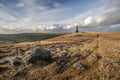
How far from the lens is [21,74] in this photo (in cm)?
2369

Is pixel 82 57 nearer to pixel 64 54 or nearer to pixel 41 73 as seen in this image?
pixel 64 54

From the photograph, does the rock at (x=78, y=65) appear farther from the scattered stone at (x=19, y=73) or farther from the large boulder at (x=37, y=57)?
the scattered stone at (x=19, y=73)

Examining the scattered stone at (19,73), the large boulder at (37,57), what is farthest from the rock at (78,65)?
the scattered stone at (19,73)

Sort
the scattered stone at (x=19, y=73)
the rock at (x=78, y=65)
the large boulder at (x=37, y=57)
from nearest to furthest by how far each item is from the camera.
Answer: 1. the scattered stone at (x=19, y=73)
2. the rock at (x=78, y=65)
3. the large boulder at (x=37, y=57)

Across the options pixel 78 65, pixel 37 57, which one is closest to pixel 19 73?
pixel 37 57

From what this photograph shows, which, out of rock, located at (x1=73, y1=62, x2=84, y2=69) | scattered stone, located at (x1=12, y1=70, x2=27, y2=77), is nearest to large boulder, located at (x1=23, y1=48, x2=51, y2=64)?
scattered stone, located at (x1=12, y1=70, x2=27, y2=77)

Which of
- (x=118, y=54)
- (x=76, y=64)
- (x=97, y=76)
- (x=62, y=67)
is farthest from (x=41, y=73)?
(x=118, y=54)

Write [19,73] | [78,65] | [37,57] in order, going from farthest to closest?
[37,57]
[78,65]
[19,73]

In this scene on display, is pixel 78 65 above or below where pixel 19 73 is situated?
above

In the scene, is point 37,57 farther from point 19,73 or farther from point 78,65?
point 78,65

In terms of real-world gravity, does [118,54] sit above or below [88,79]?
above

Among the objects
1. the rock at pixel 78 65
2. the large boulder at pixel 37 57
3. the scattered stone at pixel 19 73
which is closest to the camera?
the scattered stone at pixel 19 73

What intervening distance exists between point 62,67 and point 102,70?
6.20m

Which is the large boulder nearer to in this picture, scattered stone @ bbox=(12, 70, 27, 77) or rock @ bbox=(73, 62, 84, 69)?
scattered stone @ bbox=(12, 70, 27, 77)
